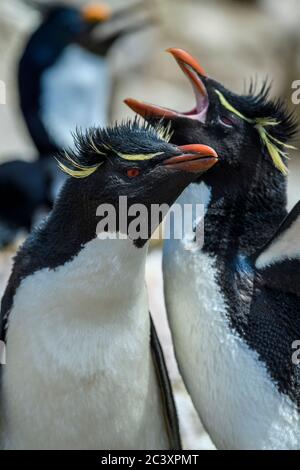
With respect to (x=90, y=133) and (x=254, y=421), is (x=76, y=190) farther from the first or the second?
(x=254, y=421)

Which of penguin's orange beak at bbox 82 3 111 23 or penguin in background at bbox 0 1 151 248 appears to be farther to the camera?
penguin's orange beak at bbox 82 3 111 23

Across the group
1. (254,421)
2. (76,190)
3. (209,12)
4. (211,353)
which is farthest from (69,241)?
(209,12)

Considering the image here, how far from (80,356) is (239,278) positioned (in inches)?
14.5

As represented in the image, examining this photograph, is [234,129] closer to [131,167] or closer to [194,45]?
[131,167]

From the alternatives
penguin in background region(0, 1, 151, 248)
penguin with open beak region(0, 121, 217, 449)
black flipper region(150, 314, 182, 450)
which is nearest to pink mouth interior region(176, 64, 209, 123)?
penguin with open beak region(0, 121, 217, 449)

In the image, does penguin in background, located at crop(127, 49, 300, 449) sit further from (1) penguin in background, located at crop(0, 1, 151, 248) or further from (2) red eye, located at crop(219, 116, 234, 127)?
(1) penguin in background, located at crop(0, 1, 151, 248)

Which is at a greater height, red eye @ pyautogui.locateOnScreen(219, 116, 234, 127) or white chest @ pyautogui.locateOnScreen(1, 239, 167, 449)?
red eye @ pyautogui.locateOnScreen(219, 116, 234, 127)

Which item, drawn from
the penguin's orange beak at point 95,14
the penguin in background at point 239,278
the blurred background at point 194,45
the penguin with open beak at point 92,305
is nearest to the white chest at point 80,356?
the penguin with open beak at point 92,305

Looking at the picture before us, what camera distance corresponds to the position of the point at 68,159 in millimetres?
1733

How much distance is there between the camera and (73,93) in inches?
190

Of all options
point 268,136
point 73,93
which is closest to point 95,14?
point 73,93

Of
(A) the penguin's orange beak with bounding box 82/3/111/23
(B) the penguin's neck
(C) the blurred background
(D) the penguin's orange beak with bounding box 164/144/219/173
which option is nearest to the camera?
(D) the penguin's orange beak with bounding box 164/144/219/173

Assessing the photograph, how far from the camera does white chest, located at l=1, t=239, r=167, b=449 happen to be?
173 cm
